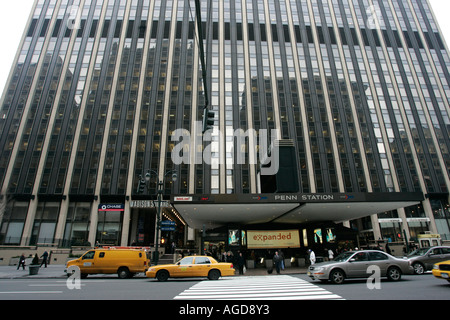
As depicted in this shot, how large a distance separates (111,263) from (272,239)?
18.3 meters

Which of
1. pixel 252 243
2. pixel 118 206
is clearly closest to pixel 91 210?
pixel 118 206

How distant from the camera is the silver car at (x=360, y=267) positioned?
11875 millimetres

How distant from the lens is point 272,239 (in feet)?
97.6

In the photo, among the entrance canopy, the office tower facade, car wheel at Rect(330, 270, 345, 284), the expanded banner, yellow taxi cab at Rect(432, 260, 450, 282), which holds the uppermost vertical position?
the office tower facade

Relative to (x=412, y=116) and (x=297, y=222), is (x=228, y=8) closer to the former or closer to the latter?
(x=412, y=116)

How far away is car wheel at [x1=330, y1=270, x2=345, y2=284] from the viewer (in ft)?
38.8

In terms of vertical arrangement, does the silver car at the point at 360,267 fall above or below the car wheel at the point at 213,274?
above

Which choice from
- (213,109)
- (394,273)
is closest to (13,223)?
(213,109)

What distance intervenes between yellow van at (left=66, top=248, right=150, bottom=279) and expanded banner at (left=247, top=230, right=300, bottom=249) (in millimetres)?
14545

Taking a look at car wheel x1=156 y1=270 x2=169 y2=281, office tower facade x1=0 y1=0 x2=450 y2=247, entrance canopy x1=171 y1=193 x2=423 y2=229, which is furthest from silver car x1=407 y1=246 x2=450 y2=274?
office tower facade x1=0 y1=0 x2=450 y2=247

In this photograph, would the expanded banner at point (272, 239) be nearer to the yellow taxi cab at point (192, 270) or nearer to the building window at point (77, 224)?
the yellow taxi cab at point (192, 270)

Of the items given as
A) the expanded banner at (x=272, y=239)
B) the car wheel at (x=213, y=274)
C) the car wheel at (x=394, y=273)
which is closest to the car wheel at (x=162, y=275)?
the car wheel at (x=213, y=274)

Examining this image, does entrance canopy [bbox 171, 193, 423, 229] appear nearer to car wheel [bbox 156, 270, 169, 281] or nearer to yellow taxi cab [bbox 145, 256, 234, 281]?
yellow taxi cab [bbox 145, 256, 234, 281]

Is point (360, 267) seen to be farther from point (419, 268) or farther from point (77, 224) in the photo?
point (77, 224)
